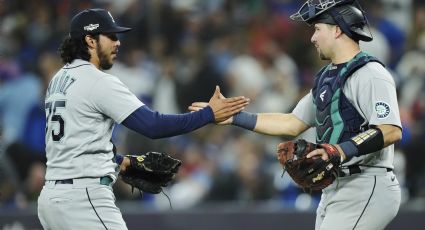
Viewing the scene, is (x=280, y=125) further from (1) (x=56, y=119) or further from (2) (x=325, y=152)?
(1) (x=56, y=119)

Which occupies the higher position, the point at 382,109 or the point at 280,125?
the point at 382,109

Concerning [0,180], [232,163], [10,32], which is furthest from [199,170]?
[10,32]

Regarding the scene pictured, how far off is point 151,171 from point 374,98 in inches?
59.6

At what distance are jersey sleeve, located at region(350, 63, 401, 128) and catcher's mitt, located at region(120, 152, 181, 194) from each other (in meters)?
1.28

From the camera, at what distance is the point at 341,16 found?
507 centimetres

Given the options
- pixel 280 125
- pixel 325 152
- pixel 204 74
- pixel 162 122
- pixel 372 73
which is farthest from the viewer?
pixel 204 74

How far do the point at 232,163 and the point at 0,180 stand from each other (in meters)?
2.29

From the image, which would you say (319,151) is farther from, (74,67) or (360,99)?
(74,67)

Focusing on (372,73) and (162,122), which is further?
(162,122)

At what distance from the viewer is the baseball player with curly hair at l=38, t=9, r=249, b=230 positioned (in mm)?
4891

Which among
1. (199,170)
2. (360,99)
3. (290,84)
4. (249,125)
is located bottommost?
(199,170)

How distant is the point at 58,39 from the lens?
31.8 ft

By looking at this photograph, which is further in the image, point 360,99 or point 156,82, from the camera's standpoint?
point 156,82

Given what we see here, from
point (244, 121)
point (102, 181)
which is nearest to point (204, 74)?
point (244, 121)
